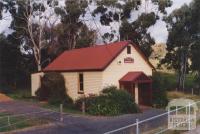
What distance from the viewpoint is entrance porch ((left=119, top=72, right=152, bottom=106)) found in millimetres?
31609

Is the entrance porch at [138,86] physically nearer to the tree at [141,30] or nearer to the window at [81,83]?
the window at [81,83]

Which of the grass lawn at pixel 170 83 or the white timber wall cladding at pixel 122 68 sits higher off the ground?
the white timber wall cladding at pixel 122 68

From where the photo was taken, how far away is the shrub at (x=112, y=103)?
27.5 metres

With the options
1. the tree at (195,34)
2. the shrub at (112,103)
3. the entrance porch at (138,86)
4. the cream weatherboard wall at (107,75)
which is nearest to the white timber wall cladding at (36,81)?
the cream weatherboard wall at (107,75)

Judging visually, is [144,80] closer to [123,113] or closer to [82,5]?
[123,113]

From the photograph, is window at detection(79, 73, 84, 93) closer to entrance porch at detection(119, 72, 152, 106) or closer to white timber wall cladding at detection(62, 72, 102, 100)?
white timber wall cladding at detection(62, 72, 102, 100)

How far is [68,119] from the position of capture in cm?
2456

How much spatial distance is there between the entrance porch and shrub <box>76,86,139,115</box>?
2.08 meters

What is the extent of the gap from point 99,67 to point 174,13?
22.3 m

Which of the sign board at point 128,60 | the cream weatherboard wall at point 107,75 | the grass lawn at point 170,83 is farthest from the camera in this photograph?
the grass lawn at point 170,83

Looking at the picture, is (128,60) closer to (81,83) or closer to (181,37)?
(81,83)

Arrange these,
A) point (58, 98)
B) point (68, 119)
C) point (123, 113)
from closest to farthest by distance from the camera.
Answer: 1. point (68, 119)
2. point (123, 113)
3. point (58, 98)

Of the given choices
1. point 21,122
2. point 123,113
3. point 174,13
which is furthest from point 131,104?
point 174,13

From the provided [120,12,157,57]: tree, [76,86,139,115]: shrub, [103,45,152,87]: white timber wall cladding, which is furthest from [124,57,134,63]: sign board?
[120,12,157,57]: tree
